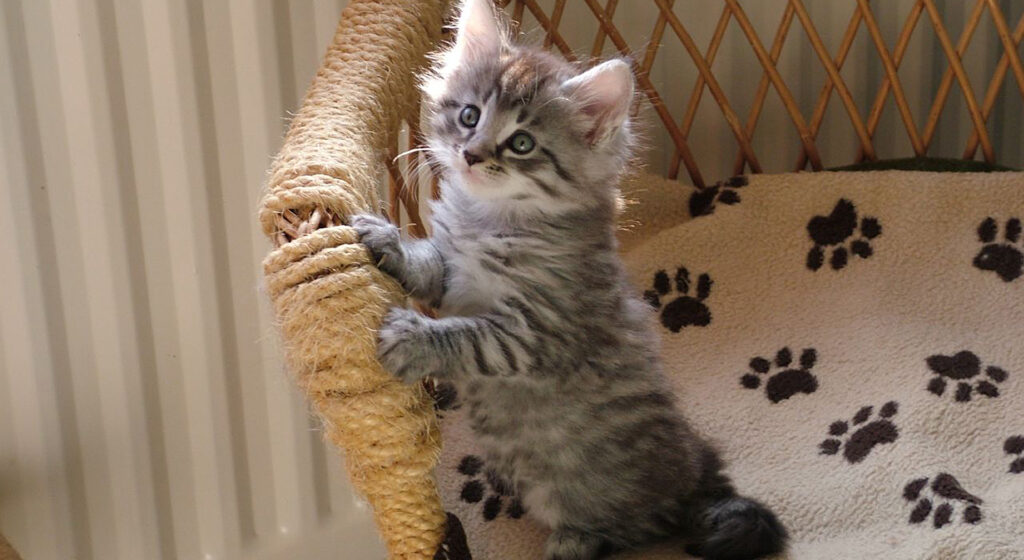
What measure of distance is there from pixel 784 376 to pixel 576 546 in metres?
0.49

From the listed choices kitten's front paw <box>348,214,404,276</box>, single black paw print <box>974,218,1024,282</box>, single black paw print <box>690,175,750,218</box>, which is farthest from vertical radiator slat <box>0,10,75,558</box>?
single black paw print <box>974,218,1024,282</box>

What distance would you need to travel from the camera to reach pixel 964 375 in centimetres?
138

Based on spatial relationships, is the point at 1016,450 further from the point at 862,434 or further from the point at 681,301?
the point at 681,301

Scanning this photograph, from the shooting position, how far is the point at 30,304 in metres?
1.32

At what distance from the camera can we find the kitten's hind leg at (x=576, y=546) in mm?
1115

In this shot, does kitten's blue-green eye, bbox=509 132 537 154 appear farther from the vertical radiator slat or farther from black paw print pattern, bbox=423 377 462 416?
the vertical radiator slat

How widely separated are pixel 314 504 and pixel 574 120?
84cm

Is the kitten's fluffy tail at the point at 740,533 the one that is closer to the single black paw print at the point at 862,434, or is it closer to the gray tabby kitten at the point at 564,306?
the gray tabby kitten at the point at 564,306

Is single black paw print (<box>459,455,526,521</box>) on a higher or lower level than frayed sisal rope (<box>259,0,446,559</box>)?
lower

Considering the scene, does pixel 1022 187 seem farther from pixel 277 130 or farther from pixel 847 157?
pixel 277 130

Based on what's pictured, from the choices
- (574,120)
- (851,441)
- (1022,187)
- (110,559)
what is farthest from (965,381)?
(110,559)

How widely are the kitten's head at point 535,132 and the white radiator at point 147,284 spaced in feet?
1.37

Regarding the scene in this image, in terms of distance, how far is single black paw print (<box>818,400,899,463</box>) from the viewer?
4.28 feet

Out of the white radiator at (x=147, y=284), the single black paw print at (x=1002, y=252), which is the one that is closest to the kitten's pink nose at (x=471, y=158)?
the white radiator at (x=147, y=284)
